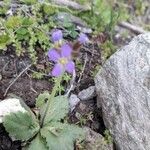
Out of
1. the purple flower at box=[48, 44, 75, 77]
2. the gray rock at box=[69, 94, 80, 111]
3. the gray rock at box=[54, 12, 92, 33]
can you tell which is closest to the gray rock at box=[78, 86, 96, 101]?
the gray rock at box=[69, 94, 80, 111]

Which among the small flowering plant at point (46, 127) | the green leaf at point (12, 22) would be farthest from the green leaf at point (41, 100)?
the green leaf at point (12, 22)

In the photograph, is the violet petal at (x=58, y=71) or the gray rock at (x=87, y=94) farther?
the gray rock at (x=87, y=94)

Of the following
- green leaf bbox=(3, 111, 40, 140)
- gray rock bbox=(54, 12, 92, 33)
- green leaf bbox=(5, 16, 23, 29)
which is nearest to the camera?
green leaf bbox=(3, 111, 40, 140)

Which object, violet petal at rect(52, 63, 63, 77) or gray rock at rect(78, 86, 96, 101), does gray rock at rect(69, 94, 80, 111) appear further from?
violet petal at rect(52, 63, 63, 77)

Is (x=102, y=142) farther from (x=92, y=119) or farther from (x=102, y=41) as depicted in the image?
(x=102, y=41)

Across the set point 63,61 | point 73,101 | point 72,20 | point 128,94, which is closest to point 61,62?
point 63,61

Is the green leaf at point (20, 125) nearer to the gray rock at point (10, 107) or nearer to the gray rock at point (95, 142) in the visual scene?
the gray rock at point (10, 107)

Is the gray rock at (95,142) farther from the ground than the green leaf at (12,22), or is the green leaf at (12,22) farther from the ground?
the green leaf at (12,22)
